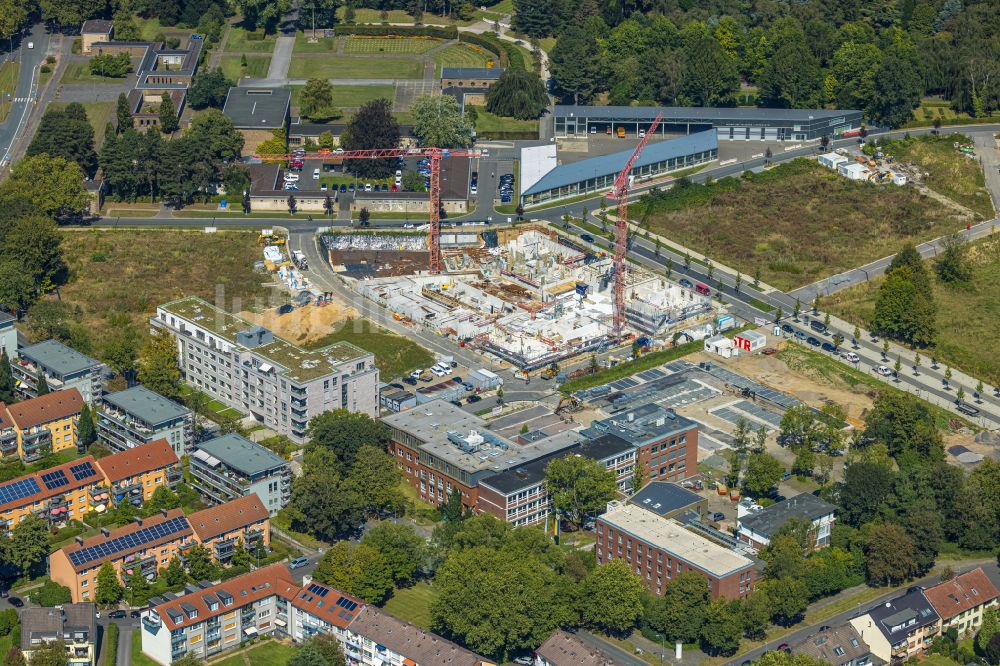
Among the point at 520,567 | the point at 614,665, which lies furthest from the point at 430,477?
the point at 614,665

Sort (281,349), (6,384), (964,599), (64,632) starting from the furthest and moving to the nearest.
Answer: (281,349)
(6,384)
(964,599)
(64,632)

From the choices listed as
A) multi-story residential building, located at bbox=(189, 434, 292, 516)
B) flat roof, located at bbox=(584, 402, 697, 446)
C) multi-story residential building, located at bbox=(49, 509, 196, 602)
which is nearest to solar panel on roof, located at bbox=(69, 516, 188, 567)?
multi-story residential building, located at bbox=(49, 509, 196, 602)

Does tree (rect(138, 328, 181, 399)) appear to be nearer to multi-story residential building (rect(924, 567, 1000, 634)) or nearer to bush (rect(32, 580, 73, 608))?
→ bush (rect(32, 580, 73, 608))

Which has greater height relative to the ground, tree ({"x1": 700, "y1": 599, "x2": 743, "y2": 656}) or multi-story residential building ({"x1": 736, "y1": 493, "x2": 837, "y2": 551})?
multi-story residential building ({"x1": 736, "y1": 493, "x2": 837, "y2": 551})

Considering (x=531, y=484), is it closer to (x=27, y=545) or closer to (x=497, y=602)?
(x=497, y=602)

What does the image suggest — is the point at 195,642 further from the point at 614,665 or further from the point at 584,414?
the point at 584,414

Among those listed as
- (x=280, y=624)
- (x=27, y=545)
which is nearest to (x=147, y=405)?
(x=27, y=545)
